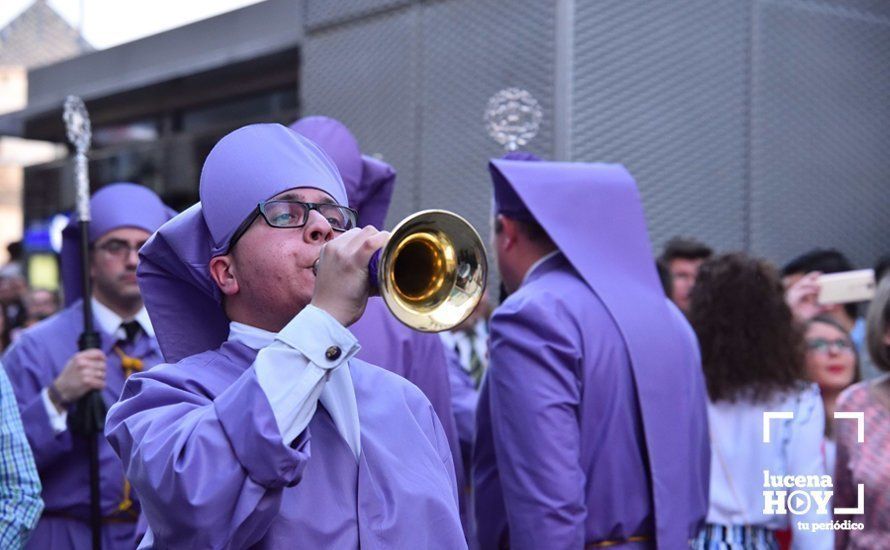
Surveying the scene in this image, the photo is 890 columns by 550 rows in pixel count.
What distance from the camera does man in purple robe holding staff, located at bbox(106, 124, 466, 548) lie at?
82.7 inches

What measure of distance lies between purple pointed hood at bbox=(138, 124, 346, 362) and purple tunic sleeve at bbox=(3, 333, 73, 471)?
6.97 ft

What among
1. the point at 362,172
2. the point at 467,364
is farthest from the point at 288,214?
the point at 467,364

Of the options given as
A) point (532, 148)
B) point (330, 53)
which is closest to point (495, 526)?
point (532, 148)

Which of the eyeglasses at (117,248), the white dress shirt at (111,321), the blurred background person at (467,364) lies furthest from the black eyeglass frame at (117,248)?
the blurred background person at (467,364)

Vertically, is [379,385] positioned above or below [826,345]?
above

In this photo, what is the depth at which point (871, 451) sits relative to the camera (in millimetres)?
4238

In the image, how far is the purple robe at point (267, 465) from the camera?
209cm

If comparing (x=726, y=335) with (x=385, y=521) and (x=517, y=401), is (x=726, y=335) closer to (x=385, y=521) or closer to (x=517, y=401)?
(x=517, y=401)

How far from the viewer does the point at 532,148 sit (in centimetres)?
830

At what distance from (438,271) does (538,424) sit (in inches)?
59.6

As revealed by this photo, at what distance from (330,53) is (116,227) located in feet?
16.8

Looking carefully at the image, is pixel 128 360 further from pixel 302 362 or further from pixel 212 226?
pixel 302 362

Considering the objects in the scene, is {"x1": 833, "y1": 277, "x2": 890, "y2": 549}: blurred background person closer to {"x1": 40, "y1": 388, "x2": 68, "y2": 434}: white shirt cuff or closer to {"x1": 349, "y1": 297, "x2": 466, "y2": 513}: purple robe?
{"x1": 349, "y1": 297, "x2": 466, "y2": 513}: purple robe

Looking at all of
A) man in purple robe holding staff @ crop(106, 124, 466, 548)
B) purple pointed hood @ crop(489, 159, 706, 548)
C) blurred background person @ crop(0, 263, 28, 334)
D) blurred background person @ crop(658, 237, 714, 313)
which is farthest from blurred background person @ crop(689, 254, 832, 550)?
blurred background person @ crop(0, 263, 28, 334)
